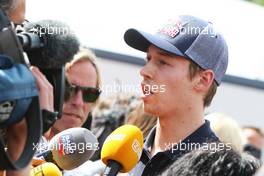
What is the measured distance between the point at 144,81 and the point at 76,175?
598 mm

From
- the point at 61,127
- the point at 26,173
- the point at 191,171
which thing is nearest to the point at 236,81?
the point at 61,127

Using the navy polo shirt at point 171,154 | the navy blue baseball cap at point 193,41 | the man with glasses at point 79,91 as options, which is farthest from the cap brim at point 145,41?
the man with glasses at point 79,91

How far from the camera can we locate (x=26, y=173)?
2148mm

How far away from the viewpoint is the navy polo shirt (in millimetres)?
2900

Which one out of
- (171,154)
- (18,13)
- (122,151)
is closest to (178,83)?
(171,154)

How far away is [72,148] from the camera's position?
116 inches

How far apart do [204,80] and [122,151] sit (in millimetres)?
517

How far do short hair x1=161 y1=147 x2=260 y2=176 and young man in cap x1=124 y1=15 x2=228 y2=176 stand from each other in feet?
0.59

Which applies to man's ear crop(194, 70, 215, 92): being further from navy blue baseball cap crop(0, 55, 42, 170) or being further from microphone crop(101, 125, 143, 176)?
navy blue baseball cap crop(0, 55, 42, 170)

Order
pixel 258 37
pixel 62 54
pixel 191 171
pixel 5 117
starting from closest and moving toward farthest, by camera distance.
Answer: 1. pixel 5 117
2. pixel 62 54
3. pixel 191 171
4. pixel 258 37

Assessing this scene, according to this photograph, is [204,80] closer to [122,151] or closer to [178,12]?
[122,151]

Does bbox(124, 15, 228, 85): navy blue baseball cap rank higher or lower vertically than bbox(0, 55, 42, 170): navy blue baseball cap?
lower

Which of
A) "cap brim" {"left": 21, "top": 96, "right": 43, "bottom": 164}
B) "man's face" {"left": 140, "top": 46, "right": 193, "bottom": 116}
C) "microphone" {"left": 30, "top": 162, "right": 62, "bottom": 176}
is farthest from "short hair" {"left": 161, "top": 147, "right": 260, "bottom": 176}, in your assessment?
"cap brim" {"left": 21, "top": 96, "right": 43, "bottom": 164}

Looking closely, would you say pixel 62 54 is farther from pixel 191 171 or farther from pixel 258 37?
pixel 258 37
